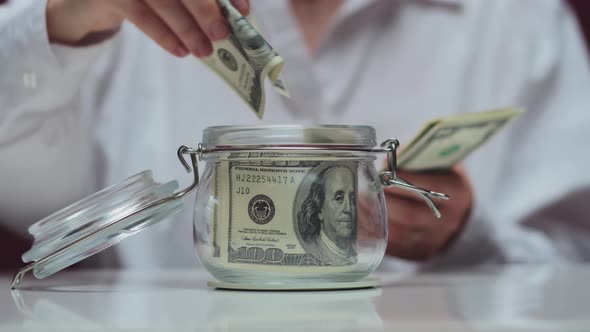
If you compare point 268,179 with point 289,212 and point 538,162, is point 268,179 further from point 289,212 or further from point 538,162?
point 538,162

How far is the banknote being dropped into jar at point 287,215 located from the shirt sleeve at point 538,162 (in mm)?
716

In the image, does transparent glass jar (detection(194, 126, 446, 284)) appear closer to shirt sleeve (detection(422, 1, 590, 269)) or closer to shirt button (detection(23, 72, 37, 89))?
shirt button (detection(23, 72, 37, 89))

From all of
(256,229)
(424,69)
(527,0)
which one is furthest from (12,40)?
(527,0)

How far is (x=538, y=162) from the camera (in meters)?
1.45

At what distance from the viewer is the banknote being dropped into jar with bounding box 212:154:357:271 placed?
575mm

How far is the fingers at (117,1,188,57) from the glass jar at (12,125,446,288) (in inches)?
5.6

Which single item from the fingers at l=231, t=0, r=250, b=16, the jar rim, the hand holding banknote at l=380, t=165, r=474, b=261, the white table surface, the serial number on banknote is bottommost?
the white table surface


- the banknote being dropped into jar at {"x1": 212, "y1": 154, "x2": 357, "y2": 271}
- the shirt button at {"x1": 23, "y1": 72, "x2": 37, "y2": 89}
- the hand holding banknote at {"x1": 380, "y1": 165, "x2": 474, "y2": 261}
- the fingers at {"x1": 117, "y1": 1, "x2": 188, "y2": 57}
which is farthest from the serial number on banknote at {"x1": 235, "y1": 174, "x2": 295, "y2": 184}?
the shirt button at {"x1": 23, "y1": 72, "x2": 37, "y2": 89}

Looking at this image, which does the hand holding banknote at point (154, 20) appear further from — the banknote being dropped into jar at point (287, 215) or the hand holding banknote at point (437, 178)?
the hand holding banknote at point (437, 178)

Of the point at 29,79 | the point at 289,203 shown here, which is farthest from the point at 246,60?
the point at 29,79

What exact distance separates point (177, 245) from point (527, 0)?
915 millimetres

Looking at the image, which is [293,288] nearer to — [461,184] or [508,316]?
[508,316]

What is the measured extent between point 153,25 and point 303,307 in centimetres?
35

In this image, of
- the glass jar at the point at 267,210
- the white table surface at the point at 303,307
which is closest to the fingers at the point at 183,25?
the glass jar at the point at 267,210
